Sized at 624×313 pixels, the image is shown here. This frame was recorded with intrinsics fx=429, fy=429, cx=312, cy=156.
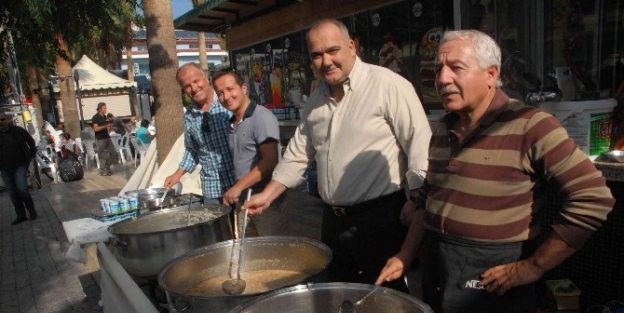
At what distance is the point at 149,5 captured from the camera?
5.24m

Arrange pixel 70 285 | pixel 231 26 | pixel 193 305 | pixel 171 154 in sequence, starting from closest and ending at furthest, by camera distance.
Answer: pixel 193 305 → pixel 70 285 → pixel 171 154 → pixel 231 26

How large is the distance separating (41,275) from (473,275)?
5004 millimetres

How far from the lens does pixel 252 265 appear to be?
6.11ft

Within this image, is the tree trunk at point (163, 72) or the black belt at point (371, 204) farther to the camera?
the tree trunk at point (163, 72)

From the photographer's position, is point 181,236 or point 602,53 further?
point 602,53

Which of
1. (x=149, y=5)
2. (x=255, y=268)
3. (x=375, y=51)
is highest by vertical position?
(x=149, y=5)

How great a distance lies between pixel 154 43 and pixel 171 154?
54.1 inches

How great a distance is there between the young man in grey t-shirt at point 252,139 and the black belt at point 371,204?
727 mm

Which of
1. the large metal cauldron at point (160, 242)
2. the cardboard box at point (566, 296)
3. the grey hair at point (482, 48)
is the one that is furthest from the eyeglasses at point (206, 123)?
the cardboard box at point (566, 296)

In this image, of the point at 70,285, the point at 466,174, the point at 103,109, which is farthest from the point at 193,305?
the point at 103,109

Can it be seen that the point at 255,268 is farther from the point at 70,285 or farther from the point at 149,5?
the point at 149,5

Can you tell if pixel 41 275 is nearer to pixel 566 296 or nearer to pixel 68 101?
pixel 566 296

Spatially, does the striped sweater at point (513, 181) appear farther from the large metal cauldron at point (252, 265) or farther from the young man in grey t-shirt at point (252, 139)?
the young man in grey t-shirt at point (252, 139)

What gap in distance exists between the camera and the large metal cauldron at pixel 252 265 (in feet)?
5.51
